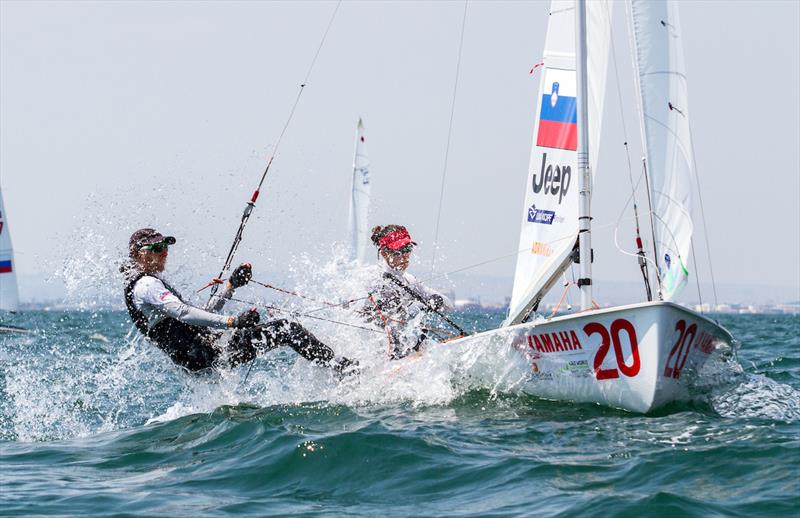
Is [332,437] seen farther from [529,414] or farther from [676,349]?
[676,349]

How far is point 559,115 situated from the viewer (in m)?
8.25

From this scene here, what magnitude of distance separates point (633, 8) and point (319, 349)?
3.46 metres

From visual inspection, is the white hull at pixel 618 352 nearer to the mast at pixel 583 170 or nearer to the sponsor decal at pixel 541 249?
the mast at pixel 583 170

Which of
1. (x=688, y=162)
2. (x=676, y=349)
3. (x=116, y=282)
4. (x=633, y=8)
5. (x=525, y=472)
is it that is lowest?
(x=525, y=472)

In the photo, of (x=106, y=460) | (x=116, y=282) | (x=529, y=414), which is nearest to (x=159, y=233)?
(x=116, y=282)

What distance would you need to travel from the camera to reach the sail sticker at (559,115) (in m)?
8.15

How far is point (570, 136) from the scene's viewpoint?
26.7ft

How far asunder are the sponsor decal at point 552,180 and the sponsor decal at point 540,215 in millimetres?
116

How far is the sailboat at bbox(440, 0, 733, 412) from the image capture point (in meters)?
6.76

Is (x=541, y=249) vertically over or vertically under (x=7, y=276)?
under

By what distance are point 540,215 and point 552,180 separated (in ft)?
0.94

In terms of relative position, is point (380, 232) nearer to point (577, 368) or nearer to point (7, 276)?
point (577, 368)

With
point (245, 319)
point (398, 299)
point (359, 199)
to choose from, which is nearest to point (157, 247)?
point (245, 319)

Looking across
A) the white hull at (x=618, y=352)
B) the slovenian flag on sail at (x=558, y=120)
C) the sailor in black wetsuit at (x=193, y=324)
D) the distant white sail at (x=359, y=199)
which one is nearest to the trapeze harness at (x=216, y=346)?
the sailor in black wetsuit at (x=193, y=324)
